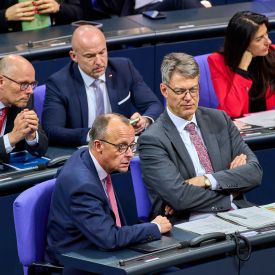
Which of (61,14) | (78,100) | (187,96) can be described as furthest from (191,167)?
(61,14)

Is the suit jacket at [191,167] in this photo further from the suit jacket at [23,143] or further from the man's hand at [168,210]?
the suit jacket at [23,143]

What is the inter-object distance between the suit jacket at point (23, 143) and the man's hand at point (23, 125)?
0.06 metres

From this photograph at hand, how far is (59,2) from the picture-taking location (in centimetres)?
664

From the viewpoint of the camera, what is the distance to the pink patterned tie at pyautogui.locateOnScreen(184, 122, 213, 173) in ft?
15.0

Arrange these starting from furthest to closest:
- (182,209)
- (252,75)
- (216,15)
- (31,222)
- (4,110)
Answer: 1. (216,15)
2. (252,75)
3. (4,110)
4. (182,209)
5. (31,222)

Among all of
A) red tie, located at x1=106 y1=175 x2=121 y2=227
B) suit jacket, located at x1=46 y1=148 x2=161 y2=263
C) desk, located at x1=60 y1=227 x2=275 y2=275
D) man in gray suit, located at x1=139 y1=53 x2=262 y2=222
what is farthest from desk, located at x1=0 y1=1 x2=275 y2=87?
desk, located at x1=60 y1=227 x2=275 y2=275

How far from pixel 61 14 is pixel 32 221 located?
116 inches

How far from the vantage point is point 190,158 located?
450 centimetres

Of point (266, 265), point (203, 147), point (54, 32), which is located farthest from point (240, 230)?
point (54, 32)

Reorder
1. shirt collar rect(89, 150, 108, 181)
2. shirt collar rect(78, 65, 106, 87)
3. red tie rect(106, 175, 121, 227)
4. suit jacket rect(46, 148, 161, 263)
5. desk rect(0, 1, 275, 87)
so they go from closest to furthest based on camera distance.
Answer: suit jacket rect(46, 148, 161, 263) → shirt collar rect(89, 150, 108, 181) → red tie rect(106, 175, 121, 227) → shirt collar rect(78, 65, 106, 87) → desk rect(0, 1, 275, 87)

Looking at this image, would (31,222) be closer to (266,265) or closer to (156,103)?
(266,265)

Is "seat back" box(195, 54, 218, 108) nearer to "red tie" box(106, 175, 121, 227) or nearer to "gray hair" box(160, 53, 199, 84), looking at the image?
"gray hair" box(160, 53, 199, 84)

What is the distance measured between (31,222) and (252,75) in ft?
7.33

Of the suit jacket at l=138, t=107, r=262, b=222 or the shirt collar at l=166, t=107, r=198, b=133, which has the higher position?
the shirt collar at l=166, t=107, r=198, b=133
